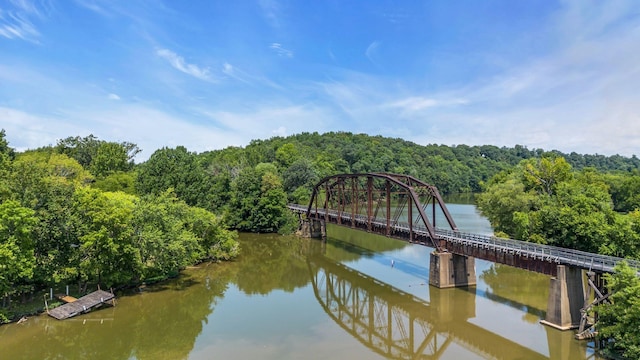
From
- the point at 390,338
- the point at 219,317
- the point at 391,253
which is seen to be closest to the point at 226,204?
the point at 391,253

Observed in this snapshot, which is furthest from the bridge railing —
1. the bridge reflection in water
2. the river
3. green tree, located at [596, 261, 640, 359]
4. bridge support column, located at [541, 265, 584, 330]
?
the bridge reflection in water

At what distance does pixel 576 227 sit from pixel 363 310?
70.4 ft

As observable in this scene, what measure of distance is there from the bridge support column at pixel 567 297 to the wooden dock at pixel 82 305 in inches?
1261

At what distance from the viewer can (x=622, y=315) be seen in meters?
22.5

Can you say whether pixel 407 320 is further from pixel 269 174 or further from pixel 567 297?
pixel 269 174

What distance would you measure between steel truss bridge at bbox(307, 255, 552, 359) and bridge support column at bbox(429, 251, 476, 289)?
155 centimetres

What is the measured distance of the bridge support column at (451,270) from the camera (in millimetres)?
39531

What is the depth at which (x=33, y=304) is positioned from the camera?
3209cm

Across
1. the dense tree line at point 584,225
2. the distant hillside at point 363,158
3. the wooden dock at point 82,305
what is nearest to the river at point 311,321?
the wooden dock at point 82,305

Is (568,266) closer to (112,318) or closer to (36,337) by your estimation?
(112,318)

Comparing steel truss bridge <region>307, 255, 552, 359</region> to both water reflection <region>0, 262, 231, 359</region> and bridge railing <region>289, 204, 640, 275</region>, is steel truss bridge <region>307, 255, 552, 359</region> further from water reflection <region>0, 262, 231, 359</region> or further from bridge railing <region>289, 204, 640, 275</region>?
water reflection <region>0, 262, 231, 359</region>

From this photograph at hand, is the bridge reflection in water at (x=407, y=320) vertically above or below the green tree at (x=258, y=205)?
below

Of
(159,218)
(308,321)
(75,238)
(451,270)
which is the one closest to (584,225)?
(451,270)

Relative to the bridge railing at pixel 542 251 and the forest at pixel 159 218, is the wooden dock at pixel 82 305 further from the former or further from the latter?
the bridge railing at pixel 542 251
